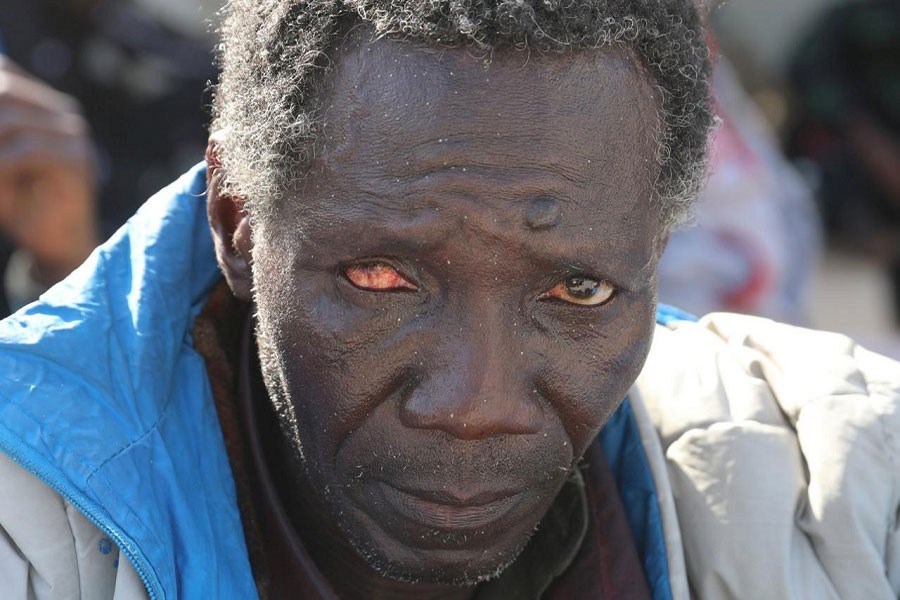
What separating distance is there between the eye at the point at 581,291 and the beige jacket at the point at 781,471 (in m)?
0.42

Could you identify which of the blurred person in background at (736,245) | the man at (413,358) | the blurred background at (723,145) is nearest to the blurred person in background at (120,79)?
the blurred background at (723,145)

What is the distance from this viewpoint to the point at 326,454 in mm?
1844

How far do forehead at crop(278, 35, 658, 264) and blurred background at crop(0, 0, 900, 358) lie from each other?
0.48m

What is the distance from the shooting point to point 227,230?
206 cm

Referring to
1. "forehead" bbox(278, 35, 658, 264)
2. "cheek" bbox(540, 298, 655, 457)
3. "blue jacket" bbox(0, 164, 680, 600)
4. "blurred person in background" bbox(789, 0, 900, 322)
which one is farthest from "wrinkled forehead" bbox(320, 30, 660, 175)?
"blurred person in background" bbox(789, 0, 900, 322)

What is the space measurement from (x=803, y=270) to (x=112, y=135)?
2789 mm

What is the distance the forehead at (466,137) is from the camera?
1673mm

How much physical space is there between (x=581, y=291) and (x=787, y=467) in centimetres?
56

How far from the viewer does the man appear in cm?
168

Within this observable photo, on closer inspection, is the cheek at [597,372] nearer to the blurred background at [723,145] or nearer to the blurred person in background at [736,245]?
the blurred background at [723,145]

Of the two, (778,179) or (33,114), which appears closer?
(33,114)

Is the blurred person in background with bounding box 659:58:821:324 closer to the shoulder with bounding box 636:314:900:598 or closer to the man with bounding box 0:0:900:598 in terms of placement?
the shoulder with bounding box 636:314:900:598

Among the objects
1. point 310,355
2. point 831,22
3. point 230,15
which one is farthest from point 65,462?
point 831,22

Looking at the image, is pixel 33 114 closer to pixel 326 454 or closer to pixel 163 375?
pixel 163 375
